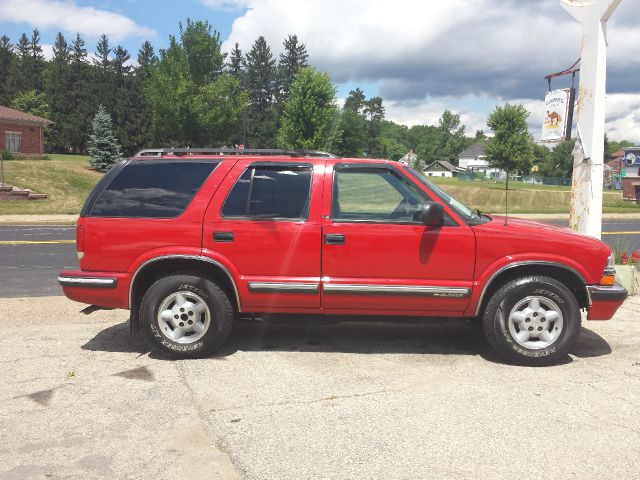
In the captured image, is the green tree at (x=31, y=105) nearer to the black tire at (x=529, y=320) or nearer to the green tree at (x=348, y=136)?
the green tree at (x=348, y=136)

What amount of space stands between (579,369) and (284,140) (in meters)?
38.1

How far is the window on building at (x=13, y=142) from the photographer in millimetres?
38719

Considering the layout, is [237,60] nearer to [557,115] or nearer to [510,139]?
[510,139]

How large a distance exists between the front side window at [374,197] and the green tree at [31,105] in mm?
75191

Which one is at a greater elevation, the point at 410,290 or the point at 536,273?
the point at 536,273

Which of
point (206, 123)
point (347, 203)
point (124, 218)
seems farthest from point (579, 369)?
point (206, 123)

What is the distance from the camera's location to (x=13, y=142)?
3934 centimetres

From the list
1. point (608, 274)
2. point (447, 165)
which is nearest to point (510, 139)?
point (608, 274)

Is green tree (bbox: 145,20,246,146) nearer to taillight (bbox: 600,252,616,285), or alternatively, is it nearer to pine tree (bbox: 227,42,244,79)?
taillight (bbox: 600,252,616,285)

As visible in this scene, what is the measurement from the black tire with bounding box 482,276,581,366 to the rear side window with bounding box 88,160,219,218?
9.10 ft

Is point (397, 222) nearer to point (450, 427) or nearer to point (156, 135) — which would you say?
point (450, 427)

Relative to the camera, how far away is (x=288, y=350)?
510 cm

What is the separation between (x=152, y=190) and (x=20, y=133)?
40.9 meters

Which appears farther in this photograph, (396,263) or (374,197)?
(374,197)
